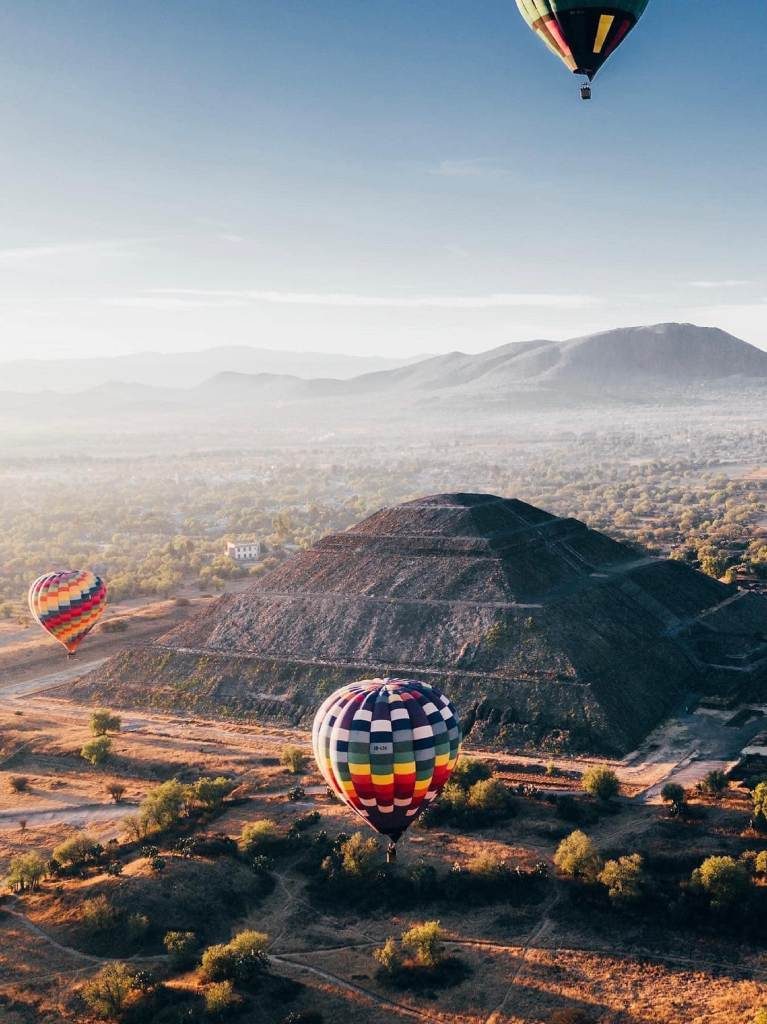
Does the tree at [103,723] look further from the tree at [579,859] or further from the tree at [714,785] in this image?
the tree at [714,785]

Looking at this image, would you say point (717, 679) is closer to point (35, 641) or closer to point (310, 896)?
point (310, 896)

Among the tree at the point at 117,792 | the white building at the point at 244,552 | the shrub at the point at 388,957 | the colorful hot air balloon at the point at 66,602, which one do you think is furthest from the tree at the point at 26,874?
the white building at the point at 244,552

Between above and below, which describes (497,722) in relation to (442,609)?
below

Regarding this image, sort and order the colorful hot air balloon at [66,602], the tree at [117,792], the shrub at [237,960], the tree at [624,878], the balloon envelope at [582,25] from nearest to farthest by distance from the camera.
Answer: the shrub at [237,960] → the tree at [624,878] → the balloon envelope at [582,25] → the tree at [117,792] → the colorful hot air balloon at [66,602]

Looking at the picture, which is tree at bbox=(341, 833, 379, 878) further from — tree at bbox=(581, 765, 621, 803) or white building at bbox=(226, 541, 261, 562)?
white building at bbox=(226, 541, 261, 562)

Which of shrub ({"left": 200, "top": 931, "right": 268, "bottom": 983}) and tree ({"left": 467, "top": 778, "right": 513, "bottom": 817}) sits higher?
tree ({"left": 467, "top": 778, "right": 513, "bottom": 817})

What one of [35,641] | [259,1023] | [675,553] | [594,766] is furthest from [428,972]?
[675,553]

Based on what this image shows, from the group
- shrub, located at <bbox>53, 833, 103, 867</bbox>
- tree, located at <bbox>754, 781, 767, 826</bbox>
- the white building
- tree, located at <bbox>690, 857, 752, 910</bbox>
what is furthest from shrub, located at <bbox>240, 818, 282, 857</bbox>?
the white building
